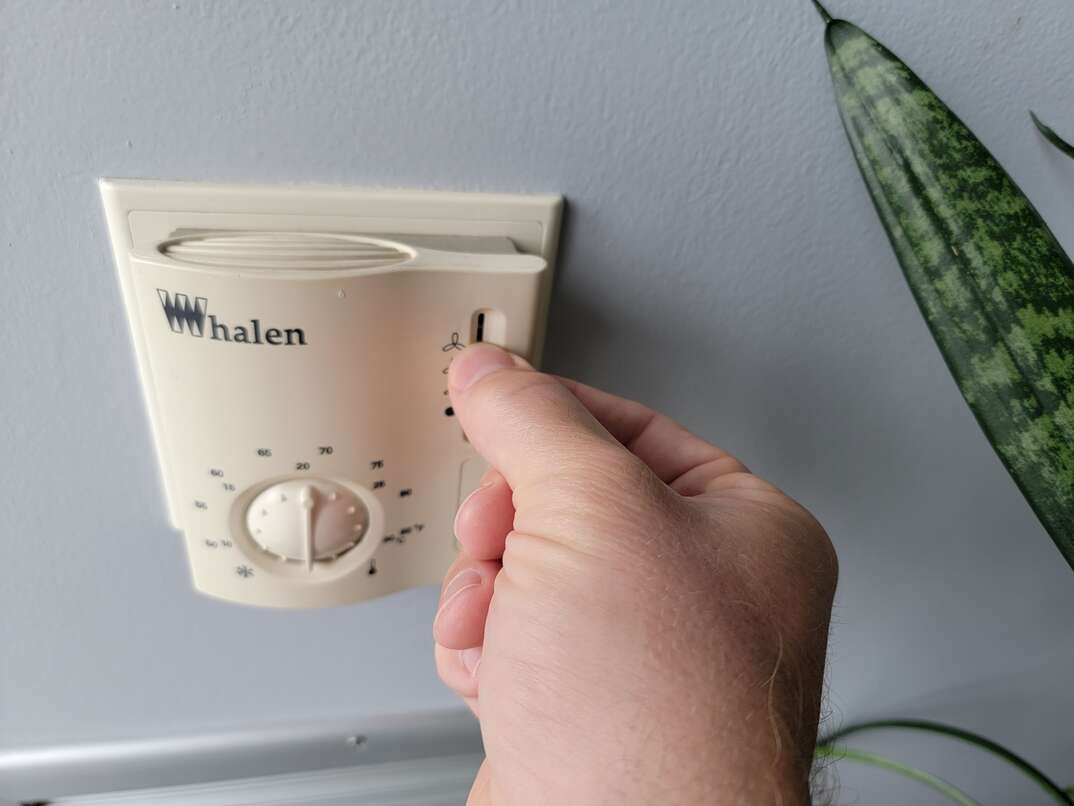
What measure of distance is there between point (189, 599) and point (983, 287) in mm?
355

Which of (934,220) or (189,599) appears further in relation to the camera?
(189,599)

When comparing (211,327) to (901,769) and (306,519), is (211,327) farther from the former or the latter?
(901,769)

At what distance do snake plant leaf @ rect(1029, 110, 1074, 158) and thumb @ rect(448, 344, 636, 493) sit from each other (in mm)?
203

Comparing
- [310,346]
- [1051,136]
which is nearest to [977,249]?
[1051,136]

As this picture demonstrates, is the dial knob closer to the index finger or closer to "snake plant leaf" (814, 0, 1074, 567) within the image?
the index finger

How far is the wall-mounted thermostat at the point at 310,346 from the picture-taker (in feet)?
0.76

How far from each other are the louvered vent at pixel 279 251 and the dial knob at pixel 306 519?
3.4 inches

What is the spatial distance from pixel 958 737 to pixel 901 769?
0.14 ft

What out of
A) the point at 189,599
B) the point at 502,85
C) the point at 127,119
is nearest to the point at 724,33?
the point at 502,85

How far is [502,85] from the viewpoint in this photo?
0.79 ft

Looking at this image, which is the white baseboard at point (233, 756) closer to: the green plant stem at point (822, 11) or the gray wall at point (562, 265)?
the gray wall at point (562, 265)

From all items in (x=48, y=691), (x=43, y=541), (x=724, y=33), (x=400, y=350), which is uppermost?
(x=724, y=33)

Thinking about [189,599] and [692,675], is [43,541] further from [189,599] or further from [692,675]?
[692,675]

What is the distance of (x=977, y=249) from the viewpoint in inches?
9.4
